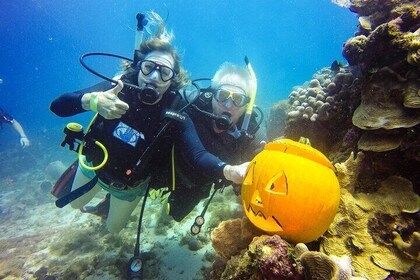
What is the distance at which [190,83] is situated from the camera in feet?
18.2

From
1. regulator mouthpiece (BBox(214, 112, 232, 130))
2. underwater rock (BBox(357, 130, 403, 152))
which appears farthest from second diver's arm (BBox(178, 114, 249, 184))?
underwater rock (BBox(357, 130, 403, 152))

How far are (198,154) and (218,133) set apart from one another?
1.27m

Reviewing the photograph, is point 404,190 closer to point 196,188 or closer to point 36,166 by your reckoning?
point 196,188

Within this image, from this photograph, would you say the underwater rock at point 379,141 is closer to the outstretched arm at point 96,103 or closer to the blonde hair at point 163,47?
the outstretched arm at point 96,103

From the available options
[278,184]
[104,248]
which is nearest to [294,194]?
[278,184]

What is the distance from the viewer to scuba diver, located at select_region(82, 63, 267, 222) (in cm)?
470

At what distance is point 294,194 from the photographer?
1.70 metres

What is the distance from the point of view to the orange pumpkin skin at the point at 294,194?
66.6 inches

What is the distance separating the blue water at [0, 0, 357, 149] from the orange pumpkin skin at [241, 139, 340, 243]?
9630 cm

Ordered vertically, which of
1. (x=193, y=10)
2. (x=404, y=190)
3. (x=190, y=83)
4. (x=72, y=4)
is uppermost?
(x=193, y=10)

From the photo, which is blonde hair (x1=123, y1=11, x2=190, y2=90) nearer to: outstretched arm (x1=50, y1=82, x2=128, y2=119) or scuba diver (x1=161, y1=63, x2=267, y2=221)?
scuba diver (x1=161, y1=63, x2=267, y2=221)

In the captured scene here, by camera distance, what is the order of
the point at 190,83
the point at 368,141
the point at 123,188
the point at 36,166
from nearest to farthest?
the point at 368,141 → the point at 123,188 → the point at 190,83 → the point at 36,166

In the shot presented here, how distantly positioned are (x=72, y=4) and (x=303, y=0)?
96.0 m

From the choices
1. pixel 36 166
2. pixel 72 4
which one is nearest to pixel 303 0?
pixel 72 4
